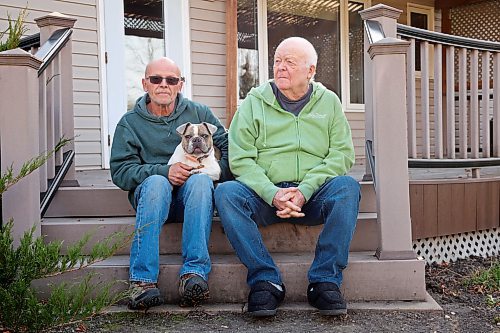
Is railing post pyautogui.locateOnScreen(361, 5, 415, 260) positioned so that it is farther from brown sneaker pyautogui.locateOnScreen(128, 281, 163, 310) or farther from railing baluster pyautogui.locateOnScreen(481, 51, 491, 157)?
railing baluster pyautogui.locateOnScreen(481, 51, 491, 157)

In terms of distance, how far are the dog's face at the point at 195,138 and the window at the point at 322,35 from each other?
3.89 metres

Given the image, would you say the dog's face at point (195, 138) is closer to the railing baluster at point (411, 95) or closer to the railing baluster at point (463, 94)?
the railing baluster at point (411, 95)

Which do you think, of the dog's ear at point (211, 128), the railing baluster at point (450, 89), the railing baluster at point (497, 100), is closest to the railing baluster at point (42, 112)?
the dog's ear at point (211, 128)

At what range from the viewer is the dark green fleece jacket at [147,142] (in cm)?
281

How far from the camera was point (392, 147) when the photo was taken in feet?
9.10

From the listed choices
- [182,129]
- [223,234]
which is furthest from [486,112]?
[182,129]

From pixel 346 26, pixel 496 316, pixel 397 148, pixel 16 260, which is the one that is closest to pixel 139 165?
pixel 16 260

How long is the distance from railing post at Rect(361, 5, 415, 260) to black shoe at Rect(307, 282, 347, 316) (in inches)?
16.3

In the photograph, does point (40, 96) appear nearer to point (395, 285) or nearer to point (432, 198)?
point (395, 285)

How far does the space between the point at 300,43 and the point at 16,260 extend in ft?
5.55

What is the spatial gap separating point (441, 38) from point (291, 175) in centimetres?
161

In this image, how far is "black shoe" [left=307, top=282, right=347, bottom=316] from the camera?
2.40 metres

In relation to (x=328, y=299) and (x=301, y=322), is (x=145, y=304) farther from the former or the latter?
(x=328, y=299)

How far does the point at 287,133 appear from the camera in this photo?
9.22 feet
